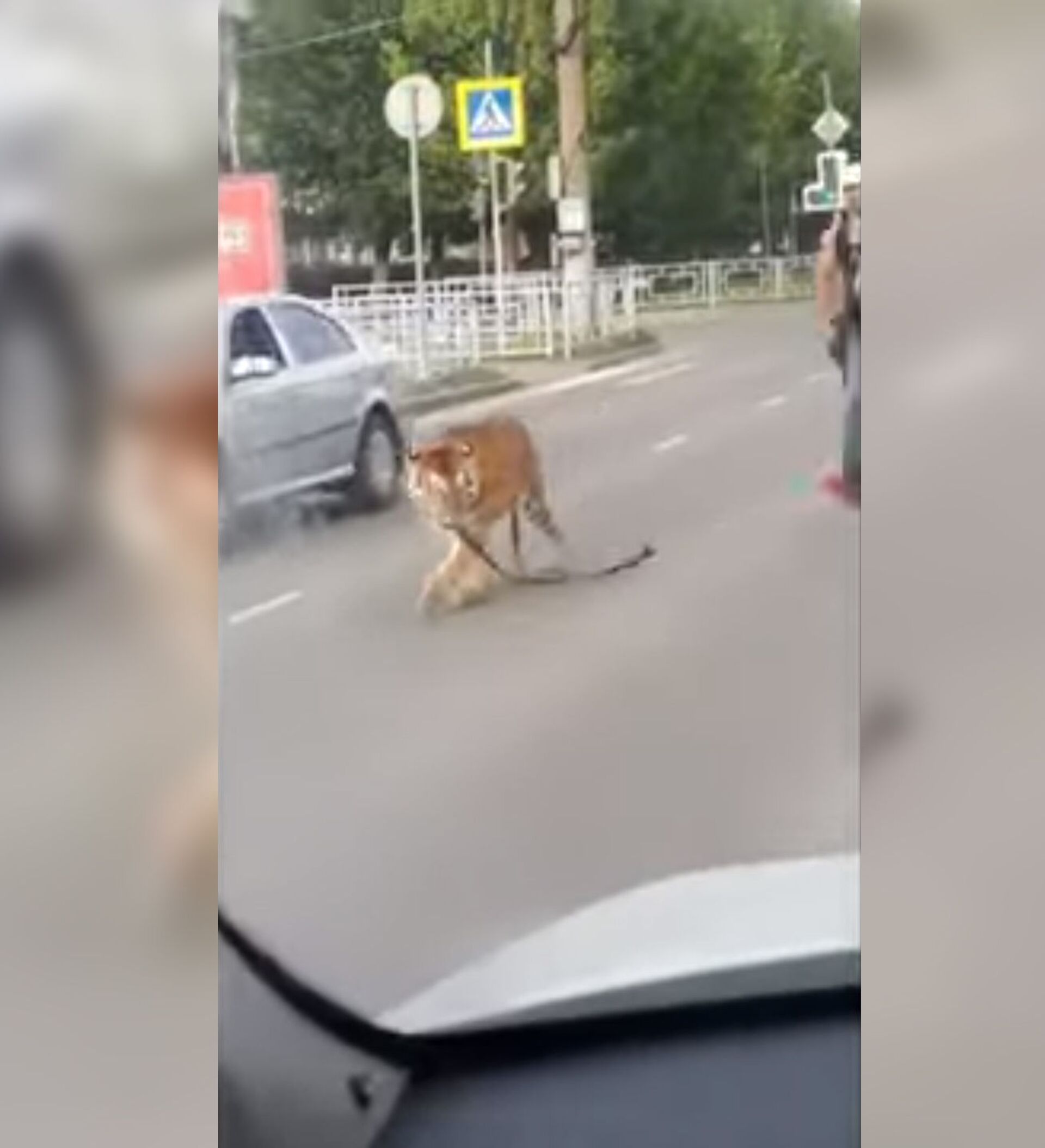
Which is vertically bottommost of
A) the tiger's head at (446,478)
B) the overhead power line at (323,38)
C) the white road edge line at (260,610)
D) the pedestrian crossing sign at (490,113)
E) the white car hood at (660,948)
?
the white car hood at (660,948)

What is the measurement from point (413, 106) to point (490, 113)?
0.09 meters

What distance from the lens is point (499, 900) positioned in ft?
8.20

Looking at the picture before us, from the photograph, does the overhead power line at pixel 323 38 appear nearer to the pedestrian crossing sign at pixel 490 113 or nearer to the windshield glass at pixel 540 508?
the windshield glass at pixel 540 508

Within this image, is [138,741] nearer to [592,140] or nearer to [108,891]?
[108,891]

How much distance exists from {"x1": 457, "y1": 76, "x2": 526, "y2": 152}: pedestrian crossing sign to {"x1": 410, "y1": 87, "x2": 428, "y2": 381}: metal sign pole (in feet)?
0.19

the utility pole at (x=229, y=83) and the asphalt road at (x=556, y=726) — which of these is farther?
A: the asphalt road at (x=556, y=726)

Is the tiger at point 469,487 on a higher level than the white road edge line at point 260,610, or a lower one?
higher

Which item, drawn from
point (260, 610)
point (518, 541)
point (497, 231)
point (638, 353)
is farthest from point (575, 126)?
point (260, 610)

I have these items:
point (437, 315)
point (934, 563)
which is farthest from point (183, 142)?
point (934, 563)

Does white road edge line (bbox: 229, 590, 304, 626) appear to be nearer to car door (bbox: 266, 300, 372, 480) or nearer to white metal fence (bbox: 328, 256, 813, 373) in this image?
car door (bbox: 266, 300, 372, 480)

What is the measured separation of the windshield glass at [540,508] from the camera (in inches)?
96.4

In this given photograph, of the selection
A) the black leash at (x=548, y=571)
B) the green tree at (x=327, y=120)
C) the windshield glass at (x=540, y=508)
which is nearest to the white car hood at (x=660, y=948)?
the windshield glass at (x=540, y=508)

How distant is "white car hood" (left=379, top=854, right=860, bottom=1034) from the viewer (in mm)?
2508

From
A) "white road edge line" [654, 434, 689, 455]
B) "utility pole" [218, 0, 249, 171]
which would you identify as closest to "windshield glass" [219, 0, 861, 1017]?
"white road edge line" [654, 434, 689, 455]
